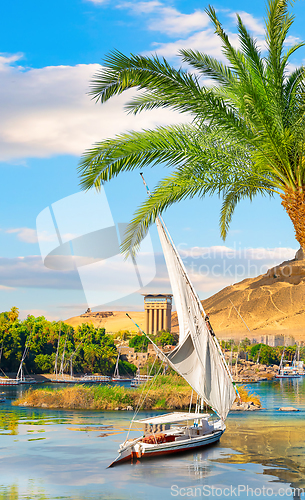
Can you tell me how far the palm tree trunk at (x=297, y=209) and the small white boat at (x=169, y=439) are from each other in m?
6.48

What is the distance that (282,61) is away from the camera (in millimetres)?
10367

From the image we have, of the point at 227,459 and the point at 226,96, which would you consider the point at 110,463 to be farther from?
the point at 226,96

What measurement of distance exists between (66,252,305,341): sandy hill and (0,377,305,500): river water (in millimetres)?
86606

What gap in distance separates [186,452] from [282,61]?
11.6m

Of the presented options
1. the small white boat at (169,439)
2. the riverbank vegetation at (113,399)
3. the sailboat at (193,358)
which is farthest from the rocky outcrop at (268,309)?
the small white boat at (169,439)

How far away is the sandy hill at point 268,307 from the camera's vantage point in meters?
112

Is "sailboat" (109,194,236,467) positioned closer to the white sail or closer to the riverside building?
the white sail

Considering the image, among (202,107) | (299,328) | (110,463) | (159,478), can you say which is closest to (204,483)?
(159,478)

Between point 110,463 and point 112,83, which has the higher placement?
point 112,83

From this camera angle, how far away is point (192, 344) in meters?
16.8

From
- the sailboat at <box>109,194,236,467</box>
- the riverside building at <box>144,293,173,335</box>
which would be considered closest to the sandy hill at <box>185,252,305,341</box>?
the riverside building at <box>144,293,173,335</box>

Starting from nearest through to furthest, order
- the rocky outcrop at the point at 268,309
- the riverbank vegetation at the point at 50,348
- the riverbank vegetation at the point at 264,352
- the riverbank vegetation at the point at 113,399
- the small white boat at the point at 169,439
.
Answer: the small white boat at the point at 169,439 → the riverbank vegetation at the point at 113,399 → the riverbank vegetation at the point at 50,348 → the riverbank vegetation at the point at 264,352 → the rocky outcrop at the point at 268,309

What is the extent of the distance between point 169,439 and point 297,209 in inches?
347

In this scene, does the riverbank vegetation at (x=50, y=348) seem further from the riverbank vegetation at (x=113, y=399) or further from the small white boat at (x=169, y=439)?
the small white boat at (x=169, y=439)
